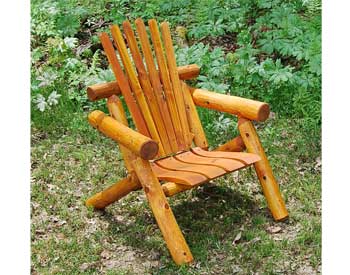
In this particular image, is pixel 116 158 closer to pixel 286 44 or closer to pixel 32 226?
pixel 32 226

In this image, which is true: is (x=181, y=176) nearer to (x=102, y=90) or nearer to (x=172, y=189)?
(x=172, y=189)

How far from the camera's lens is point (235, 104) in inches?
162

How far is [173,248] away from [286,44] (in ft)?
8.92

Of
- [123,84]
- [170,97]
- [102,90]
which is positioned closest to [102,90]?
[102,90]

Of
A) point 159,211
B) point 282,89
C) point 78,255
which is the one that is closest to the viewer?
point 159,211

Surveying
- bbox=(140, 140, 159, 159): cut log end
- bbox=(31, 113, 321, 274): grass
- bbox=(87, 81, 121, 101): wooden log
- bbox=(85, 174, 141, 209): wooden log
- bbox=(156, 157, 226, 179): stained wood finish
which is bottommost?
bbox=(31, 113, 321, 274): grass

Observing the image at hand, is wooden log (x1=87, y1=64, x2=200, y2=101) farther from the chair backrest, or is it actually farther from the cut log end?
the cut log end

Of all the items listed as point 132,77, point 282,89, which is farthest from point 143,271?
point 282,89

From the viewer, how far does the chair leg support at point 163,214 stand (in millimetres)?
3607

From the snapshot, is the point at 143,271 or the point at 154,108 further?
the point at 154,108

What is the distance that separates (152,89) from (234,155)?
71cm

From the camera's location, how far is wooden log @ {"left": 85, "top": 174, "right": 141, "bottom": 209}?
12.9ft

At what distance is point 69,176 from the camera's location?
4.74 meters

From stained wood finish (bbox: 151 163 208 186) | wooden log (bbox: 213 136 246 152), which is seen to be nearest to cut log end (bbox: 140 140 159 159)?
stained wood finish (bbox: 151 163 208 186)
